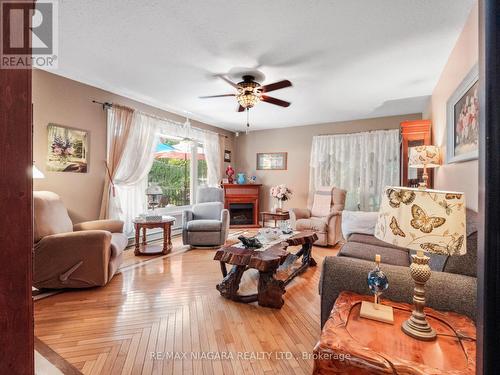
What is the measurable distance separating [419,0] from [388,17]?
22 centimetres

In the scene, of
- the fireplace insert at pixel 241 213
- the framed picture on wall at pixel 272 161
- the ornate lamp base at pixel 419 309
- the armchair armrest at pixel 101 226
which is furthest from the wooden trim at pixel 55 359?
the framed picture on wall at pixel 272 161

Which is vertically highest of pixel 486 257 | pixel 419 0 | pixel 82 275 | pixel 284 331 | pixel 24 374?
pixel 419 0

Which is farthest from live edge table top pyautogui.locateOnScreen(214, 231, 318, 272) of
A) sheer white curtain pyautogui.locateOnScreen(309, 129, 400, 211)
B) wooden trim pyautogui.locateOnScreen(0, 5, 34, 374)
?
sheer white curtain pyautogui.locateOnScreen(309, 129, 400, 211)

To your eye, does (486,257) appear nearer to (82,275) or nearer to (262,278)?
(262,278)

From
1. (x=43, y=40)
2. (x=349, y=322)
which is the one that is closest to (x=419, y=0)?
(x=349, y=322)

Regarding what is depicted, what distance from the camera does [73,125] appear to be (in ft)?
10.4

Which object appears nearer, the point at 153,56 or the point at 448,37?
the point at 448,37

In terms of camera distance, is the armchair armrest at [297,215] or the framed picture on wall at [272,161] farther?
the framed picture on wall at [272,161]

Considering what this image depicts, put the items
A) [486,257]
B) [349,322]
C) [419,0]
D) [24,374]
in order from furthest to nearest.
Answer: [419,0]
[349,322]
[24,374]
[486,257]

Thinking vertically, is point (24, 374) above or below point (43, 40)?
below

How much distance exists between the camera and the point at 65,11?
6.19ft

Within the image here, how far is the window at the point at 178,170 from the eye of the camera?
454 centimetres

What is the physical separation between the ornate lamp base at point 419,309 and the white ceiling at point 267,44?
1.84 meters

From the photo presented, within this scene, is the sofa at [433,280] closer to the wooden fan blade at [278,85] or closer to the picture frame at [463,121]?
the picture frame at [463,121]
